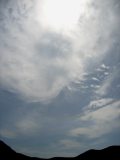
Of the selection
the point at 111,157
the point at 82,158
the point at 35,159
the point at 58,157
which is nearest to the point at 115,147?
the point at 111,157

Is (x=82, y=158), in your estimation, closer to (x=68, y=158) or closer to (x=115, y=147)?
(x=68, y=158)

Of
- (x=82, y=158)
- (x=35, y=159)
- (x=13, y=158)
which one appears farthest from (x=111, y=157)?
(x=13, y=158)

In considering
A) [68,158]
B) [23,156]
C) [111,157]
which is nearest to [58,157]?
[68,158]

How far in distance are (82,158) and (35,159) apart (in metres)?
7.11

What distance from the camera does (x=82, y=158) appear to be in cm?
3647

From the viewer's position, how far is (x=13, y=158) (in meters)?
36.8

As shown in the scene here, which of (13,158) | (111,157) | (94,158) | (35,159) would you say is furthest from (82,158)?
(13,158)

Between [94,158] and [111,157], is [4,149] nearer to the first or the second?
[94,158]

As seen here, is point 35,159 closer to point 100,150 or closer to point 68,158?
point 68,158

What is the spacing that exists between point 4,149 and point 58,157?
8359 mm

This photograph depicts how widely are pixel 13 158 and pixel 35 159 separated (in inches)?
131

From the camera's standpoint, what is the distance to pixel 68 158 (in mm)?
36500

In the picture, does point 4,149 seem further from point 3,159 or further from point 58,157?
point 58,157

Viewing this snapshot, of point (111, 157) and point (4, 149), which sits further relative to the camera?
point (4, 149)
